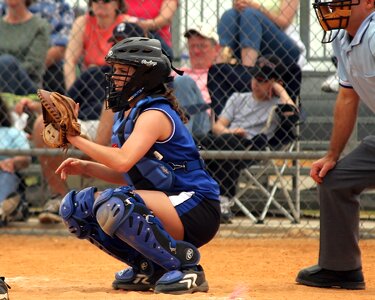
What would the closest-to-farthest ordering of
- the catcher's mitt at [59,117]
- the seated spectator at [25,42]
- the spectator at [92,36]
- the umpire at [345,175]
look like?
the catcher's mitt at [59,117] → the umpire at [345,175] → the spectator at [92,36] → the seated spectator at [25,42]

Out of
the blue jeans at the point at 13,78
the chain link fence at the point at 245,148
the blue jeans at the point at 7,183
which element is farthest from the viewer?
the blue jeans at the point at 13,78

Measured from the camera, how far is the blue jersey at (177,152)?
14.8ft

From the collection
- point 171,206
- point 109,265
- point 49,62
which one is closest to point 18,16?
point 49,62

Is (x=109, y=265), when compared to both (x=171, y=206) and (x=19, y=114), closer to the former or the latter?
(x=171, y=206)

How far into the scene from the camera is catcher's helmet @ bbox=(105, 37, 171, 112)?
4.50 meters

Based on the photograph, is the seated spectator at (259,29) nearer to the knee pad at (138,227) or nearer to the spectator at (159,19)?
the spectator at (159,19)

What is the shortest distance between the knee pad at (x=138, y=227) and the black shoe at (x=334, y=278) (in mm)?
809

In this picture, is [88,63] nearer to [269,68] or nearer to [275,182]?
[269,68]

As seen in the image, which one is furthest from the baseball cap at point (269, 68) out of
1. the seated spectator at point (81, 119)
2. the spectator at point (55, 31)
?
the spectator at point (55, 31)

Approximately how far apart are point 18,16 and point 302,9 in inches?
114

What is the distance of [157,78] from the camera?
14.9ft

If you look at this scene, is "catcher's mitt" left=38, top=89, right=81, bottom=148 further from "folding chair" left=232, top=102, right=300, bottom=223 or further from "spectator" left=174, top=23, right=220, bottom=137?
"folding chair" left=232, top=102, right=300, bottom=223

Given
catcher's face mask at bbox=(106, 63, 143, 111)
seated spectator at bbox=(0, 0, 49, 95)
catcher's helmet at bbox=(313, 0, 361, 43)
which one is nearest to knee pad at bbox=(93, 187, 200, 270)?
catcher's face mask at bbox=(106, 63, 143, 111)

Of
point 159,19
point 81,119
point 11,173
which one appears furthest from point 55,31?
point 11,173
